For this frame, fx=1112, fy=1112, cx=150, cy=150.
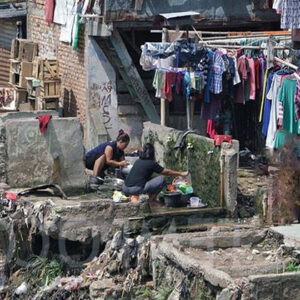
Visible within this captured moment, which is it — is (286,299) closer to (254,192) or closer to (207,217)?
(207,217)

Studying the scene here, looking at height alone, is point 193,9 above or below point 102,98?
above

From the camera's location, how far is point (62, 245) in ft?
49.0

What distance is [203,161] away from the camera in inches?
634

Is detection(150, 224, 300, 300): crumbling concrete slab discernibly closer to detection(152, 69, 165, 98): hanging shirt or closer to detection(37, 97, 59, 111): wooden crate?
detection(152, 69, 165, 98): hanging shirt

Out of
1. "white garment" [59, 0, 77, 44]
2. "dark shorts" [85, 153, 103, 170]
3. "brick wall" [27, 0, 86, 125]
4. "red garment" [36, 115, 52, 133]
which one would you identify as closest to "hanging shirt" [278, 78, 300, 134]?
"dark shorts" [85, 153, 103, 170]

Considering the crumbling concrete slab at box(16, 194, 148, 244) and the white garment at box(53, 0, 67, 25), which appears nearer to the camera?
the crumbling concrete slab at box(16, 194, 148, 244)

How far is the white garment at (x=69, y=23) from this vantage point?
2216cm

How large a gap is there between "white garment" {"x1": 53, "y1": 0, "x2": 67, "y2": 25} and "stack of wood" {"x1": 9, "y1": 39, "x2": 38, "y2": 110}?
152 cm

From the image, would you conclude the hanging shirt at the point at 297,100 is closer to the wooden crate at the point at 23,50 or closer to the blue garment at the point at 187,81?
A: the blue garment at the point at 187,81

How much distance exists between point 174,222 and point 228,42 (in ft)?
16.1

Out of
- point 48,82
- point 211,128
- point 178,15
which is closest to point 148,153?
point 211,128

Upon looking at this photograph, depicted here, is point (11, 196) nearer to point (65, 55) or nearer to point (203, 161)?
point (203, 161)

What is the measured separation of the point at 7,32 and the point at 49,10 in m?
3.99

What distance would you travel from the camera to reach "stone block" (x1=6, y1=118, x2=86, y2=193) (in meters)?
16.0
